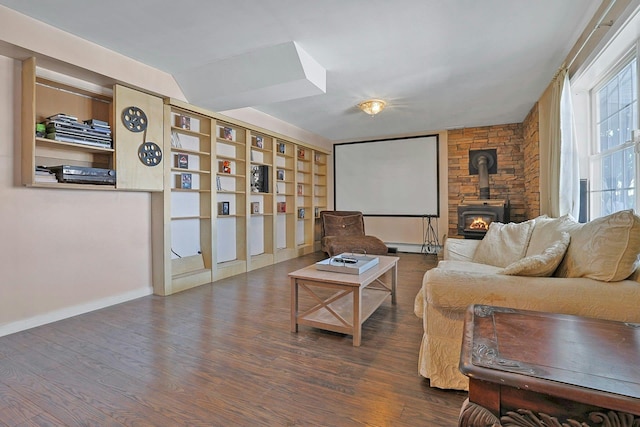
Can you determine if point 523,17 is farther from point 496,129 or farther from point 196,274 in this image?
point 196,274

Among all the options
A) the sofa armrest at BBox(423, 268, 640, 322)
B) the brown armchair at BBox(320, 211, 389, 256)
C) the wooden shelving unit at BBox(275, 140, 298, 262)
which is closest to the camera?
the sofa armrest at BBox(423, 268, 640, 322)

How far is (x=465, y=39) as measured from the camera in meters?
2.84

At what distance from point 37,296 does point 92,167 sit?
1243 mm

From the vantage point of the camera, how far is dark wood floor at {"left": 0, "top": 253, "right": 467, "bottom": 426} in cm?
154

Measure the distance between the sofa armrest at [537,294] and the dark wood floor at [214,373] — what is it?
1.78ft

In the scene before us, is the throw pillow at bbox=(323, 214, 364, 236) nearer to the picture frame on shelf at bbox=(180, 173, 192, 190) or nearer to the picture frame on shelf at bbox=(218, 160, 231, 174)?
the picture frame on shelf at bbox=(218, 160, 231, 174)

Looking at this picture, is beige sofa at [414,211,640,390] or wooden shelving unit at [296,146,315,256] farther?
wooden shelving unit at [296,146,315,256]

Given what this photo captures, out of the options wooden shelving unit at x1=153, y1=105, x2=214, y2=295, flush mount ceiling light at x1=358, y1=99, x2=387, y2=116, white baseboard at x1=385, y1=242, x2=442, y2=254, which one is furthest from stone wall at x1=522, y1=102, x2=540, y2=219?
wooden shelving unit at x1=153, y1=105, x2=214, y2=295

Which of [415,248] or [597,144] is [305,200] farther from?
[597,144]

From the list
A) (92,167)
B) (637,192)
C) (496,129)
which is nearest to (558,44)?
(637,192)

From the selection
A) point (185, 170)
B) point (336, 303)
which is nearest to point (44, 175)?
point (185, 170)

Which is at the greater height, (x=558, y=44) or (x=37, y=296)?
(x=558, y=44)

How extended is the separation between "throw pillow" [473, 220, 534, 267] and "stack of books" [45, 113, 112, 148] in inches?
152

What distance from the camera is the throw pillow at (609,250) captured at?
1591 millimetres
